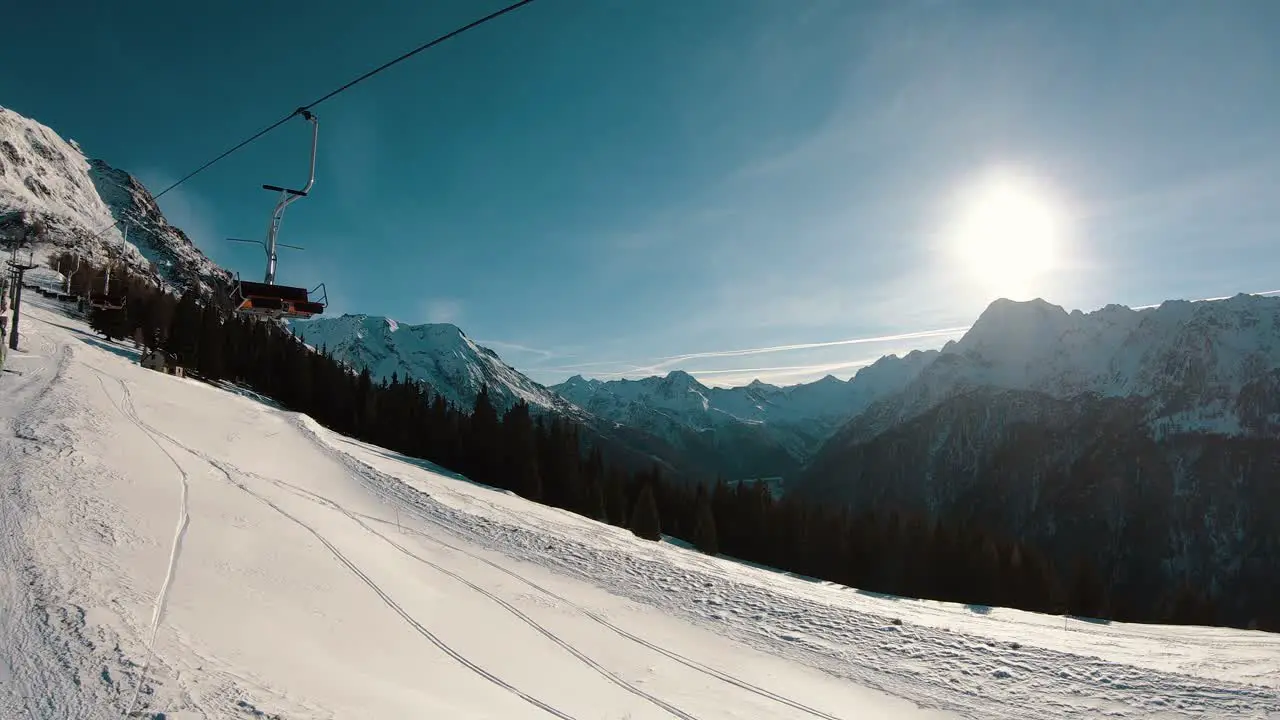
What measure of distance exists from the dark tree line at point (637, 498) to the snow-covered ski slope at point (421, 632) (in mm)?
30521

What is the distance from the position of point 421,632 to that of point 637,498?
166ft

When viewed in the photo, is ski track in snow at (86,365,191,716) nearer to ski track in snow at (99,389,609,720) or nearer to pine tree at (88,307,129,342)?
ski track in snow at (99,389,609,720)

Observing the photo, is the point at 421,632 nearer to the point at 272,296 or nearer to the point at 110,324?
the point at 272,296

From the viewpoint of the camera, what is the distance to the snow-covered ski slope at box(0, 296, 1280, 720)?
793cm

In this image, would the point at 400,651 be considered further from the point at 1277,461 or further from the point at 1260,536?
the point at 1277,461

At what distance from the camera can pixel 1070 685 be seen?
38.1 ft

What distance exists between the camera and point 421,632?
11.9 m

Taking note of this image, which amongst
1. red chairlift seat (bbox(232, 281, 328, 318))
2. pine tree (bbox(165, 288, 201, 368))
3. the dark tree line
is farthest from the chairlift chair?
pine tree (bbox(165, 288, 201, 368))

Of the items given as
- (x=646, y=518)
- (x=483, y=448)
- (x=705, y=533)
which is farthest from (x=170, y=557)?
(x=483, y=448)

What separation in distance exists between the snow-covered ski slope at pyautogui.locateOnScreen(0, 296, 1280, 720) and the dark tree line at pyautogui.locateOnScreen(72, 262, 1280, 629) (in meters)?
30.5

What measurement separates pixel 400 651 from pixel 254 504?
32.3ft

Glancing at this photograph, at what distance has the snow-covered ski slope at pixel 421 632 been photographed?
26.0 ft

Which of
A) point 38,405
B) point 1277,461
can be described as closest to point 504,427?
point 38,405

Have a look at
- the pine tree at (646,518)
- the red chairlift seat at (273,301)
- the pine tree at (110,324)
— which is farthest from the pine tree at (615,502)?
the pine tree at (110,324)
